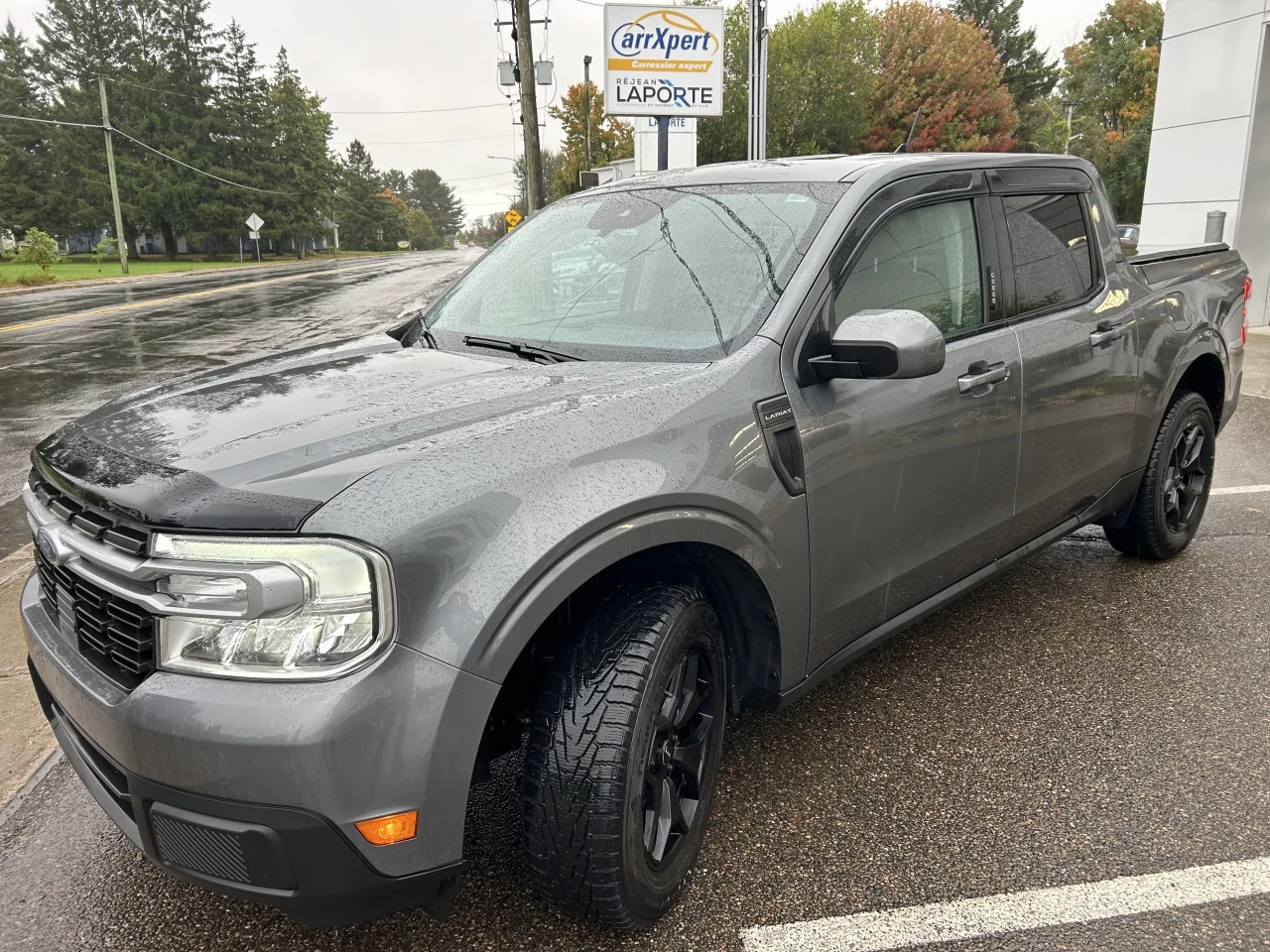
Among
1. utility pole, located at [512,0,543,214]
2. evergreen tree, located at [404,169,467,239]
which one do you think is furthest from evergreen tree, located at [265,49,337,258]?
evergreen tree, located at [404,169,467,239]

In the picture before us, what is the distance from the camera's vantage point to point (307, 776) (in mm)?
1568

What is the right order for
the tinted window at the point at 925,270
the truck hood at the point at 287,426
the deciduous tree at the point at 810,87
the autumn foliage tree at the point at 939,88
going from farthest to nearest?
the autumn foliage tree at the point at 939,88
the deciduous tree at the point at 810,87
the tinted window at the point at 925,270
the truck hood at the point at 287,426

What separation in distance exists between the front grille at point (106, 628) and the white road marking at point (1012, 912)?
142cm

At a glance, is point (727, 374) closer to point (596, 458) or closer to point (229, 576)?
point (596, 458)

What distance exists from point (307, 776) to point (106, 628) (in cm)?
58

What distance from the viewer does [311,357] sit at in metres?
2.85

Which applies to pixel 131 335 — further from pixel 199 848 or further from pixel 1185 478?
pixel 199 848

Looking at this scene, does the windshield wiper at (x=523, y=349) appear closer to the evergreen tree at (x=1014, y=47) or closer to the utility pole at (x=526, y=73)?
the utility pole at (x=526, y=73)

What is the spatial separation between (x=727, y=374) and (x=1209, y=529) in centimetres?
380

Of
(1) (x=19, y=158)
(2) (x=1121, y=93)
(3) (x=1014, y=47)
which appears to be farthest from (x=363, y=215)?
(2) (x=1121, y=93)

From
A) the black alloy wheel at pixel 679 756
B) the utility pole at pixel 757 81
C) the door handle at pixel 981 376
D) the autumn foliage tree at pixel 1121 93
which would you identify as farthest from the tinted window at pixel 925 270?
the autumn foliage tree at pixel 1121 93

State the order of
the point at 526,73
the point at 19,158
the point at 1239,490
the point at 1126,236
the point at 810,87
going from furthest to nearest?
the point at 19,158 → the point at 810,87 → the point at 526,73 → the point at 1239,490 → the point at 1126,236

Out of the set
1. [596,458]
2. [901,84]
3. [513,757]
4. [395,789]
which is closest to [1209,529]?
[513,757]

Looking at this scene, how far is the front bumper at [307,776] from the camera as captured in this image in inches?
62.1
